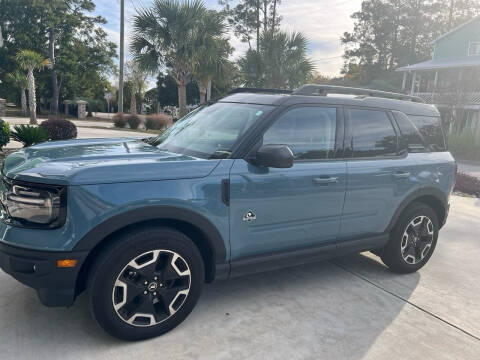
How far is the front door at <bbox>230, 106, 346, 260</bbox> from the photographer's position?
10.0ft

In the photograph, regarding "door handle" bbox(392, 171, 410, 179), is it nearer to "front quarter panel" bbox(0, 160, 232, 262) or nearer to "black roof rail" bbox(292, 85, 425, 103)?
"black roof rail" bbox(292, 85, 425, 103)

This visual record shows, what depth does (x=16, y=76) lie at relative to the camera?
113ft

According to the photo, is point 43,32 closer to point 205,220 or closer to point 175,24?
point 175,24

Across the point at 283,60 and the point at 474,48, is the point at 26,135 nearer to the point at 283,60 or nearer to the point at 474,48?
the point at 283,60

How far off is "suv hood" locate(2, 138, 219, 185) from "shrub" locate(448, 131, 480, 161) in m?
18.5

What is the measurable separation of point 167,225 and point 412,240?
280cm

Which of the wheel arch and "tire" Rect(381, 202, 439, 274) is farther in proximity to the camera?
"tire" Rect(381, 202, 439, 274)

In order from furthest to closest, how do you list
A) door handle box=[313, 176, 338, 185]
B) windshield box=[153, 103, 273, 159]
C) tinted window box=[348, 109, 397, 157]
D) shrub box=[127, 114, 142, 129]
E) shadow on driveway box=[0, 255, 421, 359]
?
1. shrub box=[127, 114, 142, 129]
2. tinted window box=[348, 109, 397, 157]
3. door handle box=[313, 176, 338, 185]
4. windshield box=[153, 103, 273, 159]
5. shadow on driveway box=[0, 255, 421, 359]

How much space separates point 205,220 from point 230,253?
382mm

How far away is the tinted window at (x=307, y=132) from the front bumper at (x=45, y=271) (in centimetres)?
169

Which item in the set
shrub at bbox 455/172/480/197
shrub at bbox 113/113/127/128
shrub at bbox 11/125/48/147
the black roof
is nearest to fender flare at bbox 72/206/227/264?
the black roof

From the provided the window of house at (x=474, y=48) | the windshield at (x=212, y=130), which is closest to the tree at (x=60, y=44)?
the window of house at (x=474, y=48)

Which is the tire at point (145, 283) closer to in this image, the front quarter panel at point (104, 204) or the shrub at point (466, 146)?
the front quarter panel at point (104, 204)

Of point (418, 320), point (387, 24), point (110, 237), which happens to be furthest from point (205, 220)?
point (387, 24)
